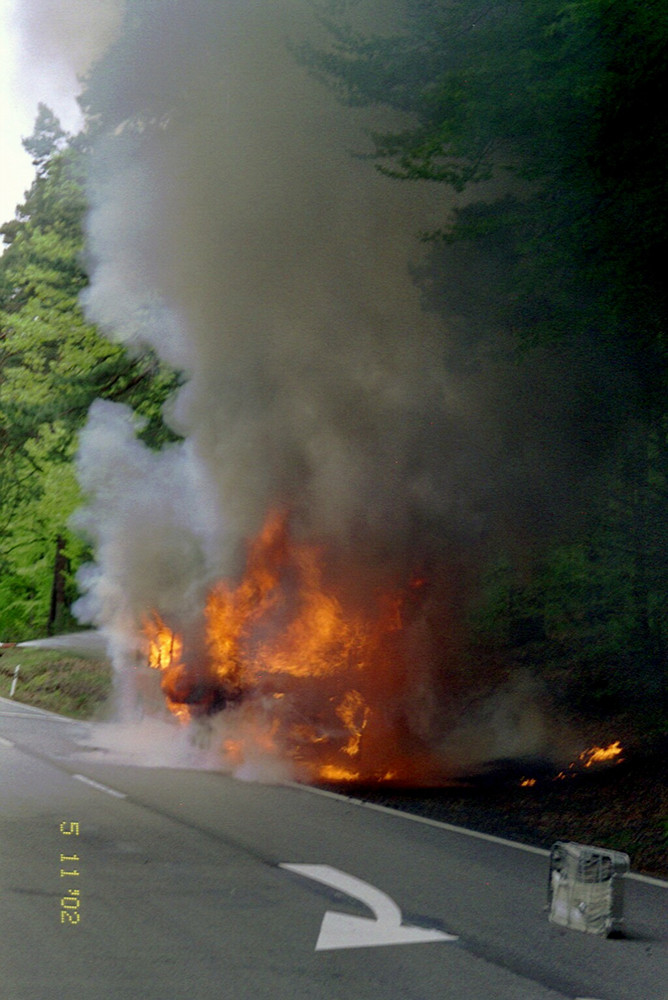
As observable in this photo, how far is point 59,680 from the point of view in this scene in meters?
24.6

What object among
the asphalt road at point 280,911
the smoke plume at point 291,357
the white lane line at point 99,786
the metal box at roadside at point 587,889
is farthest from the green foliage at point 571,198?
the white lane line at point 99,786

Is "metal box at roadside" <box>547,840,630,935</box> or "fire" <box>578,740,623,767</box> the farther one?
"fire" <box>578,740,623,767</box>

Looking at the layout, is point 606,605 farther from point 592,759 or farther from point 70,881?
point 70,881

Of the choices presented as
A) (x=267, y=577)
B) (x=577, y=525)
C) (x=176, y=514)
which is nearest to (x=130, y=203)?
(x=176, y=514)

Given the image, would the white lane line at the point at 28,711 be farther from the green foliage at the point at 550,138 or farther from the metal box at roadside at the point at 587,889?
the metal box at roadside at the point at 587,889

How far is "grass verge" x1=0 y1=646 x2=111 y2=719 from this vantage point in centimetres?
2173

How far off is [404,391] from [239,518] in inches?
116

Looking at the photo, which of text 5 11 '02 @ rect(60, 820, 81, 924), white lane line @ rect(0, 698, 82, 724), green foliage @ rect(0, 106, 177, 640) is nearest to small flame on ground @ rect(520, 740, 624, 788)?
text 5 11 '02 @ rect(60, 820, 81, 924)

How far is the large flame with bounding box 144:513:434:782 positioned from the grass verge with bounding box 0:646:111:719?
7168 millimetres

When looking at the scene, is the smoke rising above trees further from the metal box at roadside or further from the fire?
the metal box at roadside

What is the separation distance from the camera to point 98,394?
23047mm

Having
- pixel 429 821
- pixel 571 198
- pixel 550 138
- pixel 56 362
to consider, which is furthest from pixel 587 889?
pixel 56 362

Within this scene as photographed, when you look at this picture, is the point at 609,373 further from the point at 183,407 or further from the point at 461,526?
the point at 183,407

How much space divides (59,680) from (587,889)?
2032 centimetres
